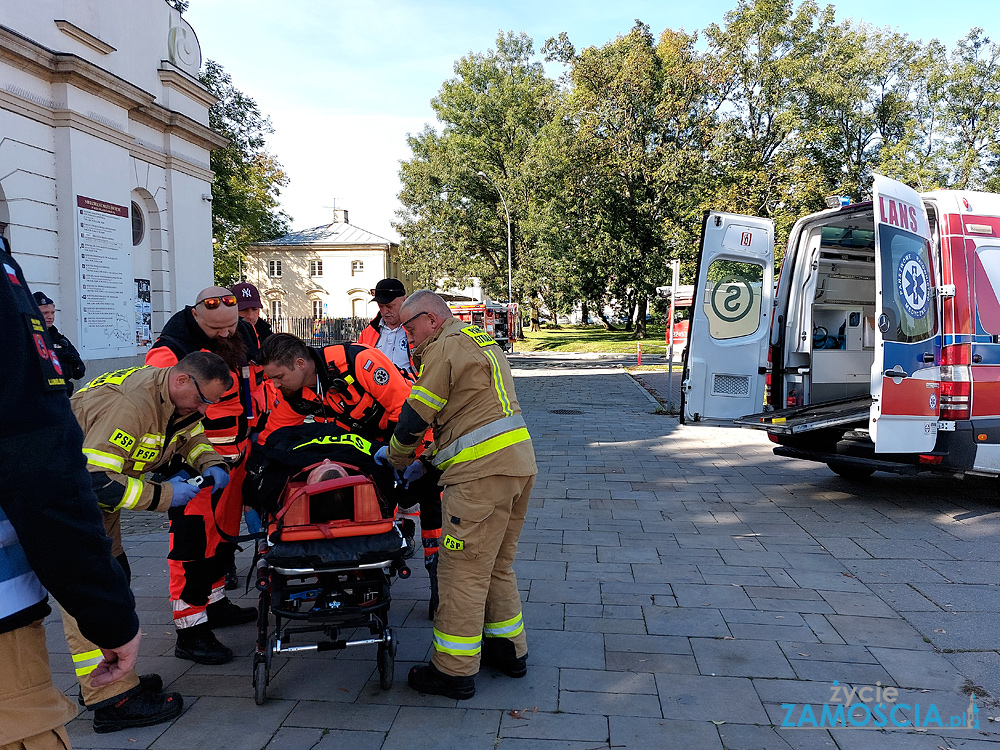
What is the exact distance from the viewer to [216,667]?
3.78 metres

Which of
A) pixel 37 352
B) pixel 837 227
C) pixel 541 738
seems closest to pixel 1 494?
pixel 37 352

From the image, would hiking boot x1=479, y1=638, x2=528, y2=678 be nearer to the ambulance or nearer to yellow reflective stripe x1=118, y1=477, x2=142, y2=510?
yellow reflective stripe x1=118, y1=477, x2=142, y2=510

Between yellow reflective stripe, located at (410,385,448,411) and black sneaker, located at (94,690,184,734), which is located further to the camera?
yellow reflective stripe, located at (410,385,448,411)

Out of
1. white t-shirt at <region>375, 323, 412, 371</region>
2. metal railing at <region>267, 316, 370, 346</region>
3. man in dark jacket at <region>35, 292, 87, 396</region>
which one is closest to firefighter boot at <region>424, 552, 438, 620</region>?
white t-shirt at <region>375, 323, 412, 371</region>

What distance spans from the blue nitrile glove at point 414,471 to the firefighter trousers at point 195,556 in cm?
104

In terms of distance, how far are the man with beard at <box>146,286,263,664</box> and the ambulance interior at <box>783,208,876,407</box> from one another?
19.0 feet

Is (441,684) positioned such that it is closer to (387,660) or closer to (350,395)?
(387,660)

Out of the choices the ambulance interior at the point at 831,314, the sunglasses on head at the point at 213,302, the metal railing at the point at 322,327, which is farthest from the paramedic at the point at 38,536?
the metal railing at the point at 322,327

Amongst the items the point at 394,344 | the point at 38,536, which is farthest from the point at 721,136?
the point at 38,536

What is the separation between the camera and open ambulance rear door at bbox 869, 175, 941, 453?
6.09m

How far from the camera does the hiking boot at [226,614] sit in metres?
4.34

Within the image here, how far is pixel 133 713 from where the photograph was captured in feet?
10.4

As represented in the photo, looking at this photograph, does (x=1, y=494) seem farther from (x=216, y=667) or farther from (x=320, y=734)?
(x=216, y=667)

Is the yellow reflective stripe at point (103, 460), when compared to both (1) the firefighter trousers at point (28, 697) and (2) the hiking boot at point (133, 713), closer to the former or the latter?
(2) the hiking boot at point (133, 713)
